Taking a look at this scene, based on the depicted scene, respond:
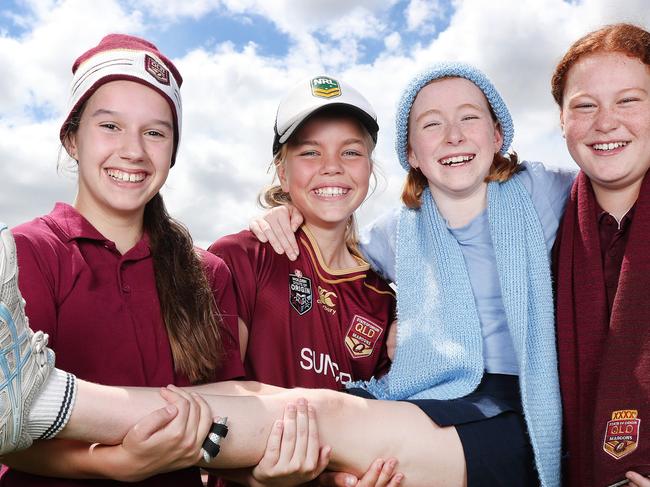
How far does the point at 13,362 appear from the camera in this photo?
1607 mm

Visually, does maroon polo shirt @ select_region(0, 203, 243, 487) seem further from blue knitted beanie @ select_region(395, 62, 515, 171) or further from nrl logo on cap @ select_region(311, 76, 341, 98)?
blue knitted beanie @ select_region(395, 62, 515, 171)

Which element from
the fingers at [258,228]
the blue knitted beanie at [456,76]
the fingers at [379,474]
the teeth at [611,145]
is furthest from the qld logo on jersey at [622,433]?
the fingers at [258,228]

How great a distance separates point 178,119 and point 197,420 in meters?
1.08

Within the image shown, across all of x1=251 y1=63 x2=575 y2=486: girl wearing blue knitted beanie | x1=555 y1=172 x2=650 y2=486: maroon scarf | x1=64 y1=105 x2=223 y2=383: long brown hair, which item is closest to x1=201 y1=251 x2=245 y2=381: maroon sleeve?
x1=64 y1=105 x2=223 y2=383: long brown hair

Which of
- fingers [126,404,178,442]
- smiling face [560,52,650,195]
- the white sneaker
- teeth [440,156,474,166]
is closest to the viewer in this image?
the white sneaker

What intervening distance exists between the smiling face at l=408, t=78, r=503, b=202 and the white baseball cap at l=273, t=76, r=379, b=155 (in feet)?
0.71

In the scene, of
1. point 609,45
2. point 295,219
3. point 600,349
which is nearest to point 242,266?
point 295,219

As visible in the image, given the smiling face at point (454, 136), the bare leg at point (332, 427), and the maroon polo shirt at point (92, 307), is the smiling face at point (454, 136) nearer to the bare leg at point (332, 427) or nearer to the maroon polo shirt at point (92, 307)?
the bare leg at point (332, 427)

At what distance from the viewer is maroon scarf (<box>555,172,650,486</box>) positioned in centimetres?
216

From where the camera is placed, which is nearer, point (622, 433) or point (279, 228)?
point (622, 433)

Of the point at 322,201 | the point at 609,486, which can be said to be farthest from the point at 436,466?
the point at 322,201

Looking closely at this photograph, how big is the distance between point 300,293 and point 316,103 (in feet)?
2.47

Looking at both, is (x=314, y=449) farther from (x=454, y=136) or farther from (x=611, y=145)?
(x=611, y=145)

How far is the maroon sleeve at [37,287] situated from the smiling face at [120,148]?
1.15ft
